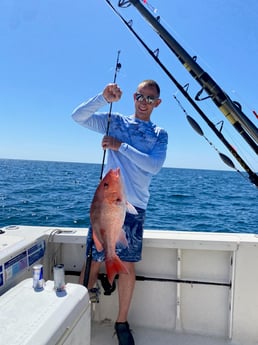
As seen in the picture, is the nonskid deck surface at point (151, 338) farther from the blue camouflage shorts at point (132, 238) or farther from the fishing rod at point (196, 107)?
the fishing rod at point (196, 107)

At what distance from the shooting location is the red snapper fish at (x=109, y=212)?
5.53 ft

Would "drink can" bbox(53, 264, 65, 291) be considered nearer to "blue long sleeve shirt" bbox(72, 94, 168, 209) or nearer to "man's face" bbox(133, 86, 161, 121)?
"blue long sleeve shirt" bbox(72, 94, 168, 209)

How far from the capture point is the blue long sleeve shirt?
7.27ft

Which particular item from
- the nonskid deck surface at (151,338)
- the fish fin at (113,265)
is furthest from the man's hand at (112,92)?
the nonskid deck surface at (151,338)

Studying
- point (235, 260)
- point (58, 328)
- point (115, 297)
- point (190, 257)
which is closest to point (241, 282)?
point (235, 260)

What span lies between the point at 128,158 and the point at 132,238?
59 cm

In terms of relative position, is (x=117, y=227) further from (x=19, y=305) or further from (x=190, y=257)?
(x=190, y=257)

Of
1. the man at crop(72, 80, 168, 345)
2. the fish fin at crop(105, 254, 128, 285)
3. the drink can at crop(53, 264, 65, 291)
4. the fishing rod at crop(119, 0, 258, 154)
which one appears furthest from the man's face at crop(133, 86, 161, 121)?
the drink can at crop(53, 264, 65, 291)

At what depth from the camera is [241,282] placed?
2443 mm

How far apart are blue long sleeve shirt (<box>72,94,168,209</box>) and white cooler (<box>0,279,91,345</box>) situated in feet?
2.92

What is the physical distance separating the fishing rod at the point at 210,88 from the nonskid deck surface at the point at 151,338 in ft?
5.00

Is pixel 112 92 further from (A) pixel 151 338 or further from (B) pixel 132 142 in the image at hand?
(A) pixel 151 338

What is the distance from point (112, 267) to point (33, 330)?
2.25 ft

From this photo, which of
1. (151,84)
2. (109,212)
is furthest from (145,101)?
(109,212)
